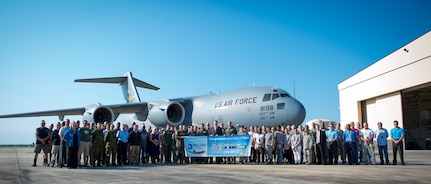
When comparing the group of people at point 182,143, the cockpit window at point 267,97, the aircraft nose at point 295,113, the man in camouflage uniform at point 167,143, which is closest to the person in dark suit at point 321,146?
the group of people at point 182,143

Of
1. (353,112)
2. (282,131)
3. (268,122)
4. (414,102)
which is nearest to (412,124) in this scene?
(414,102)

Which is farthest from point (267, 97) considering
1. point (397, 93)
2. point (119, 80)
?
point (119, 80)

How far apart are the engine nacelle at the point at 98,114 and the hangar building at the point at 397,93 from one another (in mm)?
19354

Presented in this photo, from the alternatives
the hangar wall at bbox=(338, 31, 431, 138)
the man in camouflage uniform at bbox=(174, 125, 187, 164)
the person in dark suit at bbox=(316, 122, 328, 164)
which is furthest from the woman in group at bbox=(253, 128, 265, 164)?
the hangar wall at bbox=(338, 31, 431, 138)

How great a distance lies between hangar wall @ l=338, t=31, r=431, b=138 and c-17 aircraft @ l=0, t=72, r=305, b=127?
11.1 m

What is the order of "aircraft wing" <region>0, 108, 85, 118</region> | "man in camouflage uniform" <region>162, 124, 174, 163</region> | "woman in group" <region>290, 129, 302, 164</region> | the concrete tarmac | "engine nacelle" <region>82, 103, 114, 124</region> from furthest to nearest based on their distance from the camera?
"aircraft wing" <region>0, 108, 85, 118</region>, "engine nacelle" <region>82, 103, 114, 124</region>, "man in camouflage uniform" <region>162, 124, 174, 163</region>, "woman in group" <region>290, 129, 302, 164</region>, the concrete tarmac

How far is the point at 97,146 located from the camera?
511 inches

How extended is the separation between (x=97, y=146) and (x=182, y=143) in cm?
341

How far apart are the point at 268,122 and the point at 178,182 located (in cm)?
1074

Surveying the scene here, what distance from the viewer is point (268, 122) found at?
17.6 meters

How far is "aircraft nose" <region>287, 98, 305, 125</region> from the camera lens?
16.5 meters

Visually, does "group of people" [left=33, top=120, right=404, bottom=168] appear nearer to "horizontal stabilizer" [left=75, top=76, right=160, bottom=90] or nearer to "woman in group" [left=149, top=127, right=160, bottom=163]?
"woman in group" [left=149, top=127, right=160, bottom=163]

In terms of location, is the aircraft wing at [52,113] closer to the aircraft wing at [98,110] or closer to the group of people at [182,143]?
the aircraft wing at [98,110]

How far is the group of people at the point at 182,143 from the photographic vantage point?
1275 cm
